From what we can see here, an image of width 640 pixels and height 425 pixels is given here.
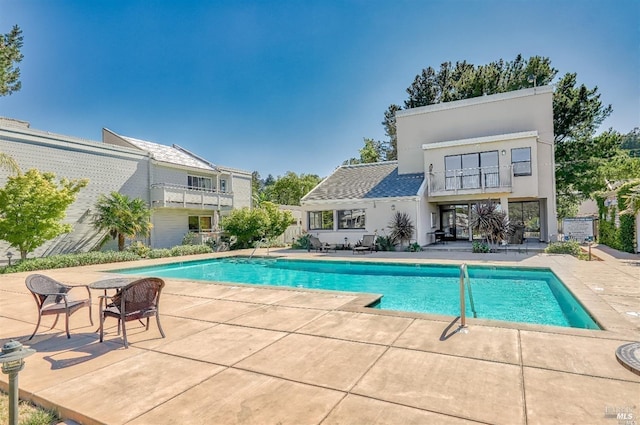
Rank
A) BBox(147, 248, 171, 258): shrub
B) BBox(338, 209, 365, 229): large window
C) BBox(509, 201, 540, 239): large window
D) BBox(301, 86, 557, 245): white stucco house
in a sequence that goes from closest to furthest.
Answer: BBox(147, 248, 171, 258): shrub < BBox(301, 86, 557, 245): white stucco house < BBox(338, 209, 365, 229): large window < BBox(509, 201, 540, 239): large window

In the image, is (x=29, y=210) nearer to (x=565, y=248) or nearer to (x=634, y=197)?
(x=634, y=197)

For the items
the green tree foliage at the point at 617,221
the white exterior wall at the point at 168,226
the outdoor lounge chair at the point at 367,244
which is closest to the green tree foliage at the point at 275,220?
the white exterior wall at the point at 168,226

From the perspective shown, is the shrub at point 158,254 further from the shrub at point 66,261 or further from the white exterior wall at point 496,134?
the white exterior wall at point 496,134

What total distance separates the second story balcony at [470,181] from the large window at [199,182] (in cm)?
1668

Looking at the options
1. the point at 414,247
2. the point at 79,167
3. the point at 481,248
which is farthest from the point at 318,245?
the point at 79,167

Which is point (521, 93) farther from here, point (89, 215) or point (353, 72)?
point (89, 215)

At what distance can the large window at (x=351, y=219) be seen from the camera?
845 inches

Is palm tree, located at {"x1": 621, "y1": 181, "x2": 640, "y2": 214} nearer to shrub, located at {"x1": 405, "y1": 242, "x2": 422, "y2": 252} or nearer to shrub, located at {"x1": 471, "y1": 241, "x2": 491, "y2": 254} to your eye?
shrub, located at {"x1": 471, "y1": 241, "x2": 491, "y2": 254}

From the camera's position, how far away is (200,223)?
86.3 ft

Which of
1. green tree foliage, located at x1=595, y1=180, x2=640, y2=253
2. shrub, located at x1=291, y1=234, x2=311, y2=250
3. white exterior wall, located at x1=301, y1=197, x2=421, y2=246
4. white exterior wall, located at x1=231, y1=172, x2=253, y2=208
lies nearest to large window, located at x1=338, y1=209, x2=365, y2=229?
white exterior wall, located at x1=301, y1=197, x2=421, y2=246

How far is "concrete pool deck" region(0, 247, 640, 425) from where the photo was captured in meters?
3.12

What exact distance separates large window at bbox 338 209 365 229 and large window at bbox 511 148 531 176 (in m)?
8.90

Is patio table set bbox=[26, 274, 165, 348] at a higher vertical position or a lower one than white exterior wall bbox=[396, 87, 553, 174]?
lower

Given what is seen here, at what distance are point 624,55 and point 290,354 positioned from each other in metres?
18.1
